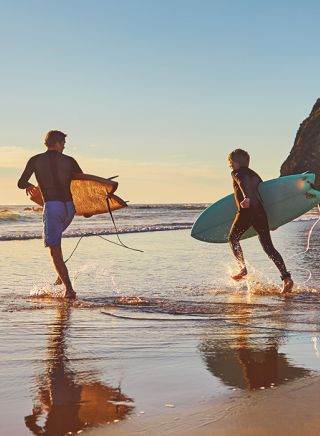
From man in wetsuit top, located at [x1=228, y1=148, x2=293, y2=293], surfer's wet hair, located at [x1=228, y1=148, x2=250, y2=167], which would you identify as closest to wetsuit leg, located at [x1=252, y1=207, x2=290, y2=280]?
man in wetsuit top, located at [x1=228, y1=148, x2=293, y2=293]

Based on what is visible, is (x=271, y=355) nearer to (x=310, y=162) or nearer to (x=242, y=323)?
(x=242, y=323)

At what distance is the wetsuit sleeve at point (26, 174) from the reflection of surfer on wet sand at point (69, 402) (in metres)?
3.98

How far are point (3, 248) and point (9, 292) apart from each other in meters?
8.20

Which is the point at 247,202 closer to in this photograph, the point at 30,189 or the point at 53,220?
the point at 53,220

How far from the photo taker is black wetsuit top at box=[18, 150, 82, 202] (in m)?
7.79

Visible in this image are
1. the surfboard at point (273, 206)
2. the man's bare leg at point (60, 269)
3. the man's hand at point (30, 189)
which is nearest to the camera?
the man's bare leg at point (60, 269)

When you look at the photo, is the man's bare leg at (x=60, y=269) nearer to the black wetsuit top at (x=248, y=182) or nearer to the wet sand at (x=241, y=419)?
the black wetsuit top at (x=248, y=182)

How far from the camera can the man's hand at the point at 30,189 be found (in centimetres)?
820

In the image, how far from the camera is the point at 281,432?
2730mm

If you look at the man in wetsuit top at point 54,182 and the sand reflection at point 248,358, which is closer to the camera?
the sand reflection at point 248,358

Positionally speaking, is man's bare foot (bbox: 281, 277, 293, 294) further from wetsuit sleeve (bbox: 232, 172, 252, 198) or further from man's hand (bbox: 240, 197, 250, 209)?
wetsuit sleeve (bbox: 232, 172, 252, 198)

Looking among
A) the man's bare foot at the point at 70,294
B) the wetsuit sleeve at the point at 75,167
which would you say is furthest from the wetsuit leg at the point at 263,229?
the man's bare foot at the point at 70,294

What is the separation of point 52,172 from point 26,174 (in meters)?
0.35

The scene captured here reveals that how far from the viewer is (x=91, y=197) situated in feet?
29.6
